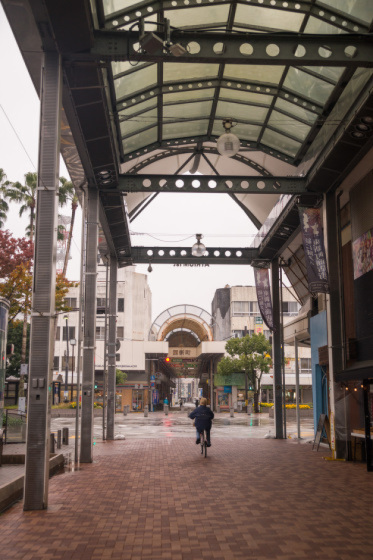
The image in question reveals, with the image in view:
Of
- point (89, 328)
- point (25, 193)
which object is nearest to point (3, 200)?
point (25, 193)

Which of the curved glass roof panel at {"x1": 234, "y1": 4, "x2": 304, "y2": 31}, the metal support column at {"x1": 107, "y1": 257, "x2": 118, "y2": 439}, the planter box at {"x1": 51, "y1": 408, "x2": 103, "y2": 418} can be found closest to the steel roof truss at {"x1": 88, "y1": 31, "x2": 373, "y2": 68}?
the curved glass roof panel at {"x1": 234, "y1": 4, "x2": 304, "y2": 31}

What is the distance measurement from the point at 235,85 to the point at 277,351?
12725 mm

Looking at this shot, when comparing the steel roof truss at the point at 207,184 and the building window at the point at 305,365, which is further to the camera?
the building window at the point at 305,365

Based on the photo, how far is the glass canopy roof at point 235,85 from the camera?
458 inches

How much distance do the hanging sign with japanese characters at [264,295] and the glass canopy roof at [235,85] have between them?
7.30 meters

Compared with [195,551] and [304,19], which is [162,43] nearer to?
[304,19]

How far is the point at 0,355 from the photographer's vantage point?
47.0 feet

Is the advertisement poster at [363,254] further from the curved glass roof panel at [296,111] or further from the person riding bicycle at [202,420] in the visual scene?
the person riding bicycle at [202,420]

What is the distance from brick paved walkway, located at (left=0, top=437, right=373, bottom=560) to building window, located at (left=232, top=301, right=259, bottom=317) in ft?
169

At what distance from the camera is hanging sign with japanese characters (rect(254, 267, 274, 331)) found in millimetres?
24312

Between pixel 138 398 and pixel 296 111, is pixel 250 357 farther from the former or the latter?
pixel 296 111

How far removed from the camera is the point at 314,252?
17.1 metres

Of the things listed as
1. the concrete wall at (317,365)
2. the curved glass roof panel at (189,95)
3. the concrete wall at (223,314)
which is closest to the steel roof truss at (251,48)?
the curved glass roof panel at (189,95)

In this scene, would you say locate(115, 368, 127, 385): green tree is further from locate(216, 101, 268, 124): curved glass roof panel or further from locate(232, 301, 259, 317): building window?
locate(216, 101, 268, 124): curved glass roof panel
